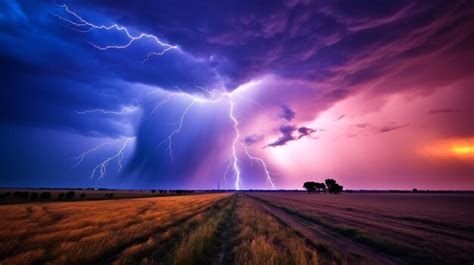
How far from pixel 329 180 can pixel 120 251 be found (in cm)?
13502

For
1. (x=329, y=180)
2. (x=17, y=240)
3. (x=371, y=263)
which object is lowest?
(x=371, y=263)

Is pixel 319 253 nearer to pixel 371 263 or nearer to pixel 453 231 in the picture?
pixel 371 263

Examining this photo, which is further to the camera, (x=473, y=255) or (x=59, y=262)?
(x=473, y=255)

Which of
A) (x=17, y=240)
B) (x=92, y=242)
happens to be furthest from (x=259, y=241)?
(x=17, y=240)

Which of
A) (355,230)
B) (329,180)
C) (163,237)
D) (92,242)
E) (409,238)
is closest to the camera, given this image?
(92,242)

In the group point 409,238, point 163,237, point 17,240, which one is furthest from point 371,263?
point 17,240

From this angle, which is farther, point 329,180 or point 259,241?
point 329,180

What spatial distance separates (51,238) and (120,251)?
154 inches

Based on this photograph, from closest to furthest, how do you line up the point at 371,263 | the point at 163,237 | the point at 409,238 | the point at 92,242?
the point at 371,263 → the point at 92,242 → the point at 163,237 → the point at 409,238

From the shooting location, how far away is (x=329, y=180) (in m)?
132

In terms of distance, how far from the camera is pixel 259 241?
10570 mm

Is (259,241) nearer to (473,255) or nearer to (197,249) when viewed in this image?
(197,249)

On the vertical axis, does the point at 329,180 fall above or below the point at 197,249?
above

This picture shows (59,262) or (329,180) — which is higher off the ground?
(329,180)
